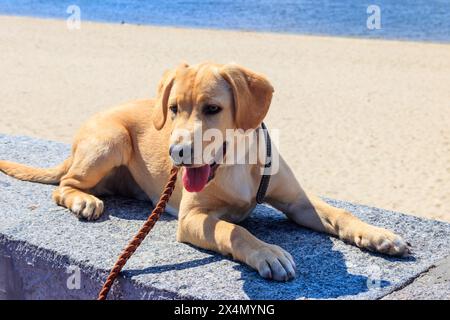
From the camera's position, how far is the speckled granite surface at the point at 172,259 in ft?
11.9

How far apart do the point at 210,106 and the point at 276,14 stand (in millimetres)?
28701

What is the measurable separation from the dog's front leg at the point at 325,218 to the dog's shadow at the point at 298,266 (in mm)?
80

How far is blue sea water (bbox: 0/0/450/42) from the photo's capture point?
→ 2627cm

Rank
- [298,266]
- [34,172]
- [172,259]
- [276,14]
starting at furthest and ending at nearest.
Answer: [276,14] < [34,172] < [172,259] < [298,266]

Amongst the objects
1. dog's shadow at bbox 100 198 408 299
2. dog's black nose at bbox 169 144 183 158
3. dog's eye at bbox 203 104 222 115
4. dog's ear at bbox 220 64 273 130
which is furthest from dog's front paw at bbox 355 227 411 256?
dog's black nose at bbox 169 144 183 158

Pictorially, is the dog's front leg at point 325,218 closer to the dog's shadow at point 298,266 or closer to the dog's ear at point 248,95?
the dog's shadow at point 298,266

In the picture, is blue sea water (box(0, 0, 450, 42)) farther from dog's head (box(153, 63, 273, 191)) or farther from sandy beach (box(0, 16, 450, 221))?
dog's head (box(153, 63, 273, 191))

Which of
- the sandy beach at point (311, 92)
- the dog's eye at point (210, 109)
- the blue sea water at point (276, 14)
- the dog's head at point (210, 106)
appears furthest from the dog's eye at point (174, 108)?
the blue sea water at point (276, 14)

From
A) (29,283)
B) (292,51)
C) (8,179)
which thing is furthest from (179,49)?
A: (29,283)

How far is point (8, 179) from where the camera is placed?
5.46 metres

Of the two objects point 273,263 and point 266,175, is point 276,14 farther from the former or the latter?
point 273,263

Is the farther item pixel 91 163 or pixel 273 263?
pixel 91 163

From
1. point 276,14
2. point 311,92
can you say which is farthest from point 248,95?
point 276,14

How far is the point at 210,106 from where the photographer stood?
3.66m
